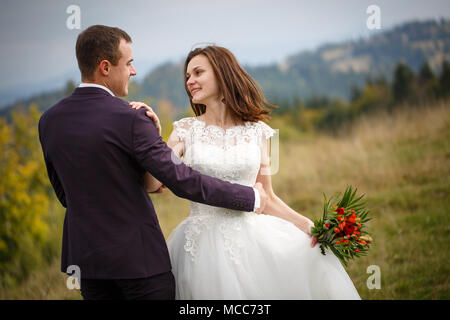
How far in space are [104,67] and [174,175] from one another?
745mm

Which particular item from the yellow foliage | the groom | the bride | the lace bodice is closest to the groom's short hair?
the groom

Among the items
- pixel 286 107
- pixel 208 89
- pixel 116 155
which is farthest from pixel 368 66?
pixel 116 155

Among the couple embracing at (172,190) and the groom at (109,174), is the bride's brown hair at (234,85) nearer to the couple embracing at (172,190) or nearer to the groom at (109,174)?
the couple embracing at (172,190)

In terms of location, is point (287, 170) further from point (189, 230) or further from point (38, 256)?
point (189, 230)

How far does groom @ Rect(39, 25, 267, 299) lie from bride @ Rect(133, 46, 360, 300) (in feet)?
0.83

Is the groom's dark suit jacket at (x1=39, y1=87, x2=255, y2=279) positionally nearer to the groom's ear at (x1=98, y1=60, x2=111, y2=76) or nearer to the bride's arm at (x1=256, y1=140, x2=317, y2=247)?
the groom's ear at (x1=98, y1=60, x2=111, y2=76)

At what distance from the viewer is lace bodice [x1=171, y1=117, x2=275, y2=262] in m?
2.63

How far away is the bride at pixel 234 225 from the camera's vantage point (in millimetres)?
2438

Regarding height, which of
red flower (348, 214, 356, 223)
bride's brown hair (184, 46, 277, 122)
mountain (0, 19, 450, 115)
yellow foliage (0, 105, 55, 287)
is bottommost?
yellow foliage (0, 105, 55, 287)

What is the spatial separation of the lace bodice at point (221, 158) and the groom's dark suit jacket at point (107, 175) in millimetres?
522

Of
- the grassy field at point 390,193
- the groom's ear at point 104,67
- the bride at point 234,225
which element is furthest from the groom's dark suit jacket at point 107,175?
the grassy field at point 390,193

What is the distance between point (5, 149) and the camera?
8.86 m

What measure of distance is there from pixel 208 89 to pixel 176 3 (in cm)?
1182

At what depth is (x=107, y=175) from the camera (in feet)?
6.72
